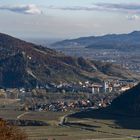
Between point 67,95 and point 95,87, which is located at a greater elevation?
point 95,87

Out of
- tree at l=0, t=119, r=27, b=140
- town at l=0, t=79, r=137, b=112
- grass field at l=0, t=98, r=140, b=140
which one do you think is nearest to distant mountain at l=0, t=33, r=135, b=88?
town at l=0, t=79, r=137, b=112

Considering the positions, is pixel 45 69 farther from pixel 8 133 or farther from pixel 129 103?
pixel 8 133

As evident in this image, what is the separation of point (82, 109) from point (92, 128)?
28.2 m

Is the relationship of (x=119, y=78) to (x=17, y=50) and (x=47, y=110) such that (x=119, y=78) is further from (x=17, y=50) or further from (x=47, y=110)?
(x=47, y=110)

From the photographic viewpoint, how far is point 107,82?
159 metres

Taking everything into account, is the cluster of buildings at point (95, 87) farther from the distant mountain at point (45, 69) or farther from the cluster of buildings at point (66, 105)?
the cluster of buildings at point (66, 105)

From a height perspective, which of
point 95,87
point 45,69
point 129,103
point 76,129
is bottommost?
point 76,129

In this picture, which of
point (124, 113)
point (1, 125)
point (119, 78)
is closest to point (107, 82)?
point (119, 78)

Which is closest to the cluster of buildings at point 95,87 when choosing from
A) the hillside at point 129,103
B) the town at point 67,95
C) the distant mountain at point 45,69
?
the town at point 67,95

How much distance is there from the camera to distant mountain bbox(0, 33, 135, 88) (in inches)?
6378

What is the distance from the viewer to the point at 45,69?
6732 inches

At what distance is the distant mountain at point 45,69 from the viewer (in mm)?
162000

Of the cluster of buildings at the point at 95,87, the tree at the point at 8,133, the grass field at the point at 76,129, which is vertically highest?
the cluster of buildings at the point at 95,87

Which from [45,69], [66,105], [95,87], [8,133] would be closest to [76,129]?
[66,105]
